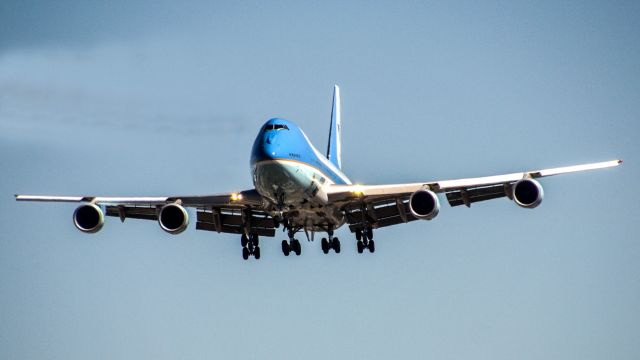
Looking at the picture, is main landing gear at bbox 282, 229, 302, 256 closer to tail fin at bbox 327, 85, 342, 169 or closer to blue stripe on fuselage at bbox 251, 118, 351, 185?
blue stripe on fuselage at bbox 251, 118, 351, 185

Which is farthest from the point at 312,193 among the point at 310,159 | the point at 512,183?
the point at 512,183

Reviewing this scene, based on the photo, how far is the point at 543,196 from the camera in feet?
138

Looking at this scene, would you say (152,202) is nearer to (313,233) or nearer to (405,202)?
(313,233)

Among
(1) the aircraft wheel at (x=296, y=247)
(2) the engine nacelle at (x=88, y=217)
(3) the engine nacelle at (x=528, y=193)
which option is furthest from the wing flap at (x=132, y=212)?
(3) the engine nacelle at (x=528, y=193)

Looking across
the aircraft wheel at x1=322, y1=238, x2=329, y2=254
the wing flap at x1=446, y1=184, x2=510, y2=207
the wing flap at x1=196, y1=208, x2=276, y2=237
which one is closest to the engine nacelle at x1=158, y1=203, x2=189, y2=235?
the wing flap at x1=196, y1=208, x2=276, y2=237

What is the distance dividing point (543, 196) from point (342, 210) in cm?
1011

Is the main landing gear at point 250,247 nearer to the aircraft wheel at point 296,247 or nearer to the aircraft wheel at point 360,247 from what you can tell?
the aircraft wheel at point 296,247

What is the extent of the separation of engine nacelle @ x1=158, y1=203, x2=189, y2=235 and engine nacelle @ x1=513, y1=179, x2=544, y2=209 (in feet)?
48.5

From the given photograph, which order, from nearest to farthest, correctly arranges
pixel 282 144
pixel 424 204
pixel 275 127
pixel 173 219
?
pixel 282 144 → pixel 275 127 → pixel 424 204 → pixel 173 219

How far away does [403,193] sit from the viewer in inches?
1773

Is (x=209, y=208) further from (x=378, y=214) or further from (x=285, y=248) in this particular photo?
(x=378, y=214)

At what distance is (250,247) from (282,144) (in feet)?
30.7

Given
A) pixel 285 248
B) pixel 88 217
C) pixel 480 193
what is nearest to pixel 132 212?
pixel 88 217

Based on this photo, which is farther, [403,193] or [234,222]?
[234,222]
